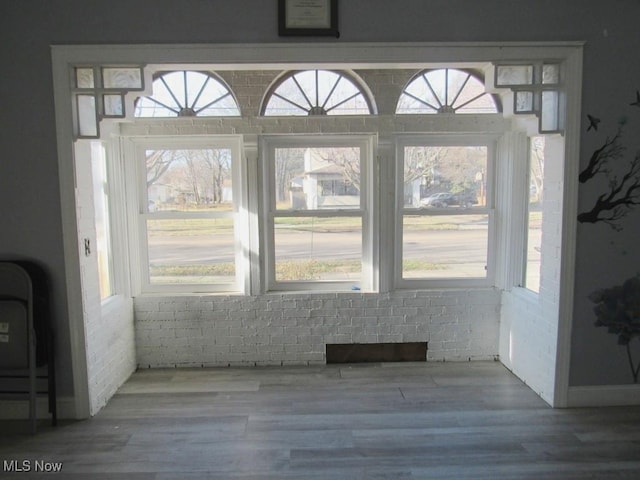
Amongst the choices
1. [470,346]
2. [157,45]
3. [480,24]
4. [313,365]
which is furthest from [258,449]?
[480,24]

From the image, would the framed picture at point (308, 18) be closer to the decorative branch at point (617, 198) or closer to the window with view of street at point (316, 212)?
the window with view of street at point (316, 212)

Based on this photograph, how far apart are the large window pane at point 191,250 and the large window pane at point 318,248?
442mm

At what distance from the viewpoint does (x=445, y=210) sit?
3996 millimetres

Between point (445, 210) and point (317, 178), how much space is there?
3.73 ft

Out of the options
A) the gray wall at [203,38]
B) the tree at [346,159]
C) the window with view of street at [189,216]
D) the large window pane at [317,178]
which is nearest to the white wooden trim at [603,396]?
the gray wall at [203,38]

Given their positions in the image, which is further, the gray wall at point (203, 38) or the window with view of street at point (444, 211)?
the window with view of street at point (444, 211)

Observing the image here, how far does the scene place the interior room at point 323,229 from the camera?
2834 millimetres

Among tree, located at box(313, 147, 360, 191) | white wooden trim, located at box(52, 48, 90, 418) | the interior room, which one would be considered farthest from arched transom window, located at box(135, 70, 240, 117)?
white wooden trim, located at box(52, 48, 90, 418)

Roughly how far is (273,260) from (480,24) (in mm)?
2357

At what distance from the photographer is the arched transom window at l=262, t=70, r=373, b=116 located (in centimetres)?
381

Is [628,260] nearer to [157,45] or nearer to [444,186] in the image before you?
[444,186]

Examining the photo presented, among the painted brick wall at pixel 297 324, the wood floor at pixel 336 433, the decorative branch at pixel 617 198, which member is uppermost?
the decorative branch at pixel 617 198

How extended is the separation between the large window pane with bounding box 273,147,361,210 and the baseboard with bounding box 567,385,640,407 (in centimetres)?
213

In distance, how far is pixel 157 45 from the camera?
283cm
